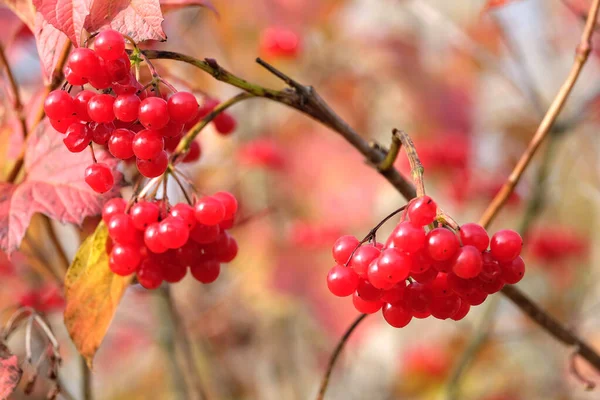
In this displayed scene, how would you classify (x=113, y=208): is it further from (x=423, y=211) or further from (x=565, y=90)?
(x=565, y=90)

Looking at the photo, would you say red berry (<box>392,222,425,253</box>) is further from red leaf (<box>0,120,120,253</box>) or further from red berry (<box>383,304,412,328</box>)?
red leaf (<box>0,120,120,253</box>)

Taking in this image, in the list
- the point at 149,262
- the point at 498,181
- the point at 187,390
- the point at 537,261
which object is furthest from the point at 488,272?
the point at 537,261

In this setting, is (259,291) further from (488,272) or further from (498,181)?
(488,272)

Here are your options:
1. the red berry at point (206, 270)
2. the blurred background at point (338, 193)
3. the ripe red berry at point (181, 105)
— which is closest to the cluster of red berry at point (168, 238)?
the red berry at point (206, 270)

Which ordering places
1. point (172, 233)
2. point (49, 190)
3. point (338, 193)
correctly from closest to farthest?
point (172, 233), point (49, 190), point (338, 193)

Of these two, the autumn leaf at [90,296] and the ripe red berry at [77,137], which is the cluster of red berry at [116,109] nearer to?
the ripe red berry at [77,137]

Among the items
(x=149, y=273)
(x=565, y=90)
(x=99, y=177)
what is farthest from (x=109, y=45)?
(x=565, y=90)
